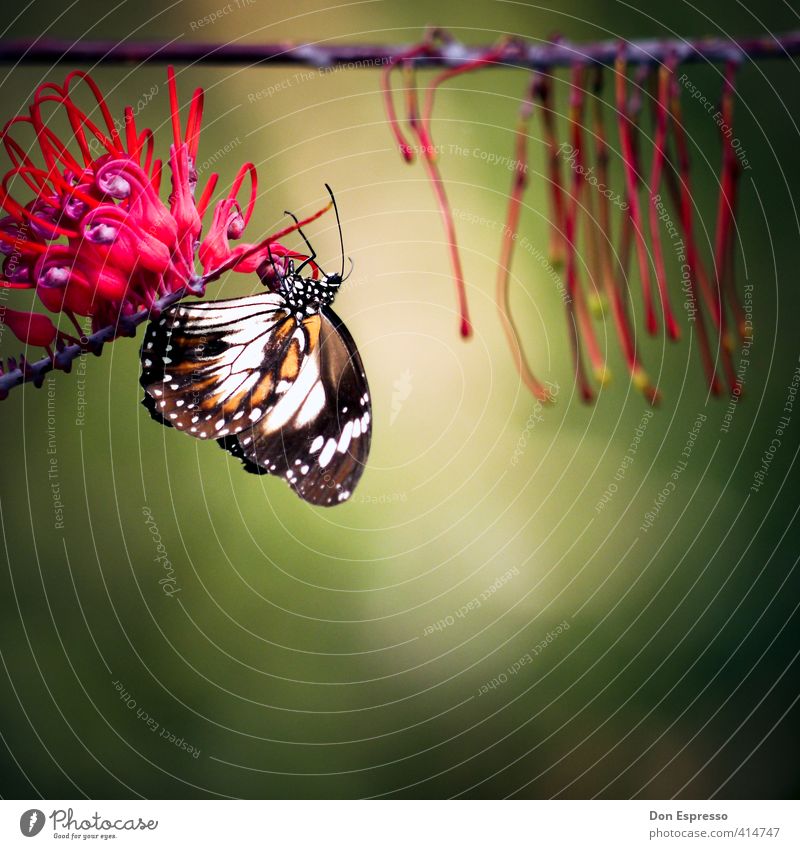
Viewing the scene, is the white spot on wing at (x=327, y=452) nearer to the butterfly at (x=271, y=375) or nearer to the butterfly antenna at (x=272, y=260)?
the butterfly at (x=271, y=375)

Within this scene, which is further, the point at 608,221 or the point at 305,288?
the point at 608,221

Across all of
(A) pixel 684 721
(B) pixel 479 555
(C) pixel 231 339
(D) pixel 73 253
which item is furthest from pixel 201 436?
(A) pixel 684 721

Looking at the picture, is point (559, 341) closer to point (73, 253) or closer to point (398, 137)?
point (398, 137)

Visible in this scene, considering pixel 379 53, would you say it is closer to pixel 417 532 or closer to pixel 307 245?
pixel 307 245
